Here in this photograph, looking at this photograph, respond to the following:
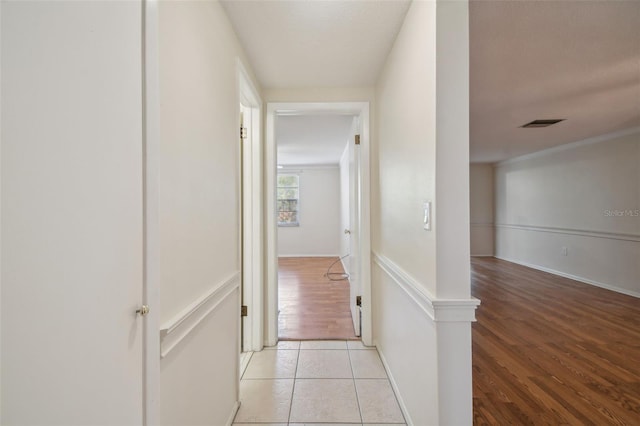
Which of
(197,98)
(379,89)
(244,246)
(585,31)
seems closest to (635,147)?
(585,31)

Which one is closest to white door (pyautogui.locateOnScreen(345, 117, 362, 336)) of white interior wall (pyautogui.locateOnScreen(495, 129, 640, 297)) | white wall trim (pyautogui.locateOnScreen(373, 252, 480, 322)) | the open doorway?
the open doorway

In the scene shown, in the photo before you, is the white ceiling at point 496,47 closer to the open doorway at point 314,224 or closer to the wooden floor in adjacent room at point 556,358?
the open doorway at point 314,224

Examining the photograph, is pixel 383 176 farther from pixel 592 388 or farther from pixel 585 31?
pixel 592 388

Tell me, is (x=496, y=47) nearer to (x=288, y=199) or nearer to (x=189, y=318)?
(x=189, y=318)

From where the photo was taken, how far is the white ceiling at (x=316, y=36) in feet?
5.11

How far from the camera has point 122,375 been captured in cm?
70

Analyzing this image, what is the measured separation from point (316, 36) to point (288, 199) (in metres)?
5.83

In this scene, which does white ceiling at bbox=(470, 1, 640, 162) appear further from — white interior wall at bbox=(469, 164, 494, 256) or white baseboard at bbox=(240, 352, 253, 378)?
white interior wall at bbox=(469, 164, 494, 256)

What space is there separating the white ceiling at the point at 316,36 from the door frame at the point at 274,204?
0.21 metres

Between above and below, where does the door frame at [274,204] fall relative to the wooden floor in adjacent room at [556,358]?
above

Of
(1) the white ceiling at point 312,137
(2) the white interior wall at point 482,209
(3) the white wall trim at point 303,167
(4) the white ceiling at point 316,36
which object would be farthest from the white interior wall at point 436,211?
(2) the white interior wall at point 482,209

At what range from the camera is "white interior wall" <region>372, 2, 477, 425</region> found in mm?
1168

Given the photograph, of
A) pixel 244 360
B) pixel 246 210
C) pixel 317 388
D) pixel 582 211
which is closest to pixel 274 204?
pixel 246 210

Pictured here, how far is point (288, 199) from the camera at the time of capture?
7.55 m
